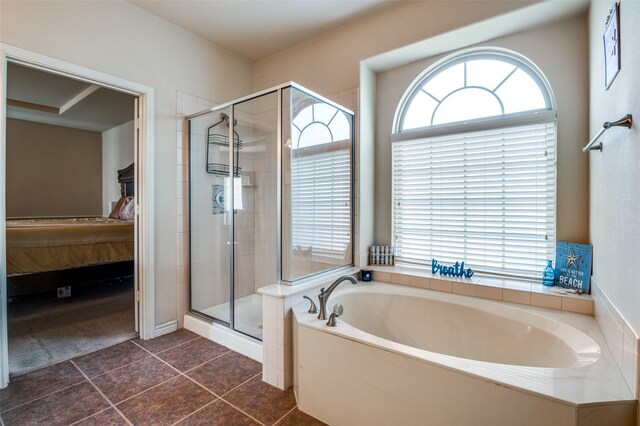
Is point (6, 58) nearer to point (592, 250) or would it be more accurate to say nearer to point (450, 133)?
point (450, 133)

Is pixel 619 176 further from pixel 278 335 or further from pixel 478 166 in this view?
pixel 278 335

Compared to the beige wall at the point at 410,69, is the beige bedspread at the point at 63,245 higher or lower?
lower

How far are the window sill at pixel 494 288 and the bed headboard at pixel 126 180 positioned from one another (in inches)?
179

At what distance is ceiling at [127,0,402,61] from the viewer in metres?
2.34

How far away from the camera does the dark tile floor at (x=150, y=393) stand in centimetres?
156

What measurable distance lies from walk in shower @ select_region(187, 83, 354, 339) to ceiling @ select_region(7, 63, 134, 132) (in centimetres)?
221

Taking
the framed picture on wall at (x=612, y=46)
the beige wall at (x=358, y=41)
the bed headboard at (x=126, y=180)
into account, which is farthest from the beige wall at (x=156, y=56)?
the bed headboard at (x=126, y=180)

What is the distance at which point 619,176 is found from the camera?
1212mm

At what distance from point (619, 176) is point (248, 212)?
8.22 feet

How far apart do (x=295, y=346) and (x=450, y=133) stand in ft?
6.50

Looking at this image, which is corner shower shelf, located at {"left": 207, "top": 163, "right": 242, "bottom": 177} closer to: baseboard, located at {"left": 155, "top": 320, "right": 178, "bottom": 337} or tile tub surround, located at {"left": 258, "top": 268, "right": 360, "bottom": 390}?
tile tub surround, located at {"left": 258, "top": 268, "right": 360, "bottom": 390}

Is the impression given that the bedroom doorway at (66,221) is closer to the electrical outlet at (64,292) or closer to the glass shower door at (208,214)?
the electrical outlet at (64,292)

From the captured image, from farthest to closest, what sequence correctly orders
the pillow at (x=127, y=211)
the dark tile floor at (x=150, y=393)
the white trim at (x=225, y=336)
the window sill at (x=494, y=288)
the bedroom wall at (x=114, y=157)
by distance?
the bedroom wall at (x=114, y=157), the pillow at (x=127, y=211), the white trim at (x=225, y=336), the window sill at (x=494, y=288), the dark tile floor at (x=150, y=393)

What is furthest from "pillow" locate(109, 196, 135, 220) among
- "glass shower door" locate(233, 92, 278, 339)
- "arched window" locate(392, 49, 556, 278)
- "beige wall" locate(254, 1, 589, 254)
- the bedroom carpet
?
"arched window" locate(392, 49, 556, 278)
